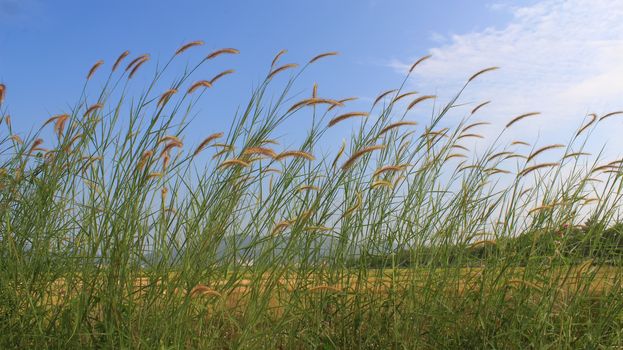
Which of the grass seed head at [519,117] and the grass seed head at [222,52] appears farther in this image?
the grass seed head at [519,117]

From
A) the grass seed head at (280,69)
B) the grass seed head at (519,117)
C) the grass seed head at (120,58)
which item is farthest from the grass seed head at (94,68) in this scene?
the grass seed head at (519,117)

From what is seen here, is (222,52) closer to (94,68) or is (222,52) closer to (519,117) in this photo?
(94,68)

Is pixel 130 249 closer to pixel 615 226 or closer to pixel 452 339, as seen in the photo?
pixel 452 339

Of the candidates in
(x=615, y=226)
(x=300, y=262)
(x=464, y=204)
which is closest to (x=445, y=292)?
(x=464, y=204)

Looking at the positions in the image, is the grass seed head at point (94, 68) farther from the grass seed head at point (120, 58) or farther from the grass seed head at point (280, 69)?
the grass seed head at point (280, 69)

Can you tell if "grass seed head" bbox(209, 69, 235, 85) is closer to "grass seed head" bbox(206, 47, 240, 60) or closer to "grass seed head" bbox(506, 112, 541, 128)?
"grass seed head" bbox(206, 47, 240, 60)

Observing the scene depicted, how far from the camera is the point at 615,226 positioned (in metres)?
3.11

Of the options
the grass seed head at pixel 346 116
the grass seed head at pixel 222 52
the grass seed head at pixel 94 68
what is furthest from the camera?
the grass seed head at pixel 94 68

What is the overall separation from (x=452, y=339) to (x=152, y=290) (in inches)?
Answer: 47.2

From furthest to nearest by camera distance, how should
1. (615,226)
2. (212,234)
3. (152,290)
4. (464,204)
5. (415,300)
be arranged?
1. (615,226)
2. (464,204)
3. (415,300)
4. (152,290)
5. (212,234)

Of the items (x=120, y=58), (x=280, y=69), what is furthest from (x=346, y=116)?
(x=120, y=58)

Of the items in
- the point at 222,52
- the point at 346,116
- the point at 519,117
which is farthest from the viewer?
the point at 519,117

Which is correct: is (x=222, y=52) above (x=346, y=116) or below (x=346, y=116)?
above

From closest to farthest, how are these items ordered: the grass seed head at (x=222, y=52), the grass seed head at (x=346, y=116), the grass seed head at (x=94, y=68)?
1. the grass seed head at (x=346, y=116)
2. the grass seed head at (x=222, y=52)
3. the grass seed head at (x=94, y=68)
